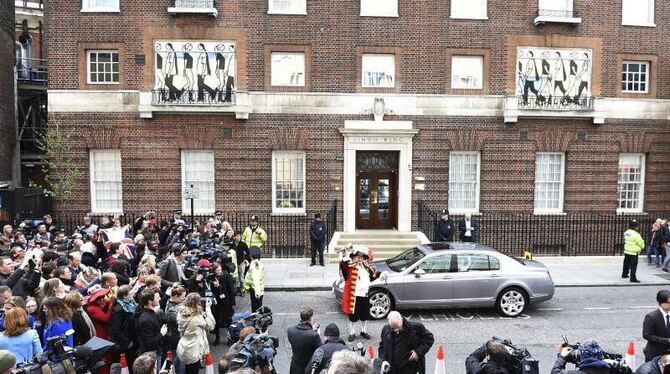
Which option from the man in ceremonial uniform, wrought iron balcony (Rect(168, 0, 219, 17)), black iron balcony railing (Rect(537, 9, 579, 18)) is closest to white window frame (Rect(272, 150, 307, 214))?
wrought iron balcony (Rect(168, 0, 219, 17))

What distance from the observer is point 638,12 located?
1958 centimetres

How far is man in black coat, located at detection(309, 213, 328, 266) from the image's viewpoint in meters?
16.5

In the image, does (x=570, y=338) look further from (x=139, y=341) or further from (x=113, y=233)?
(x=113, y=233)

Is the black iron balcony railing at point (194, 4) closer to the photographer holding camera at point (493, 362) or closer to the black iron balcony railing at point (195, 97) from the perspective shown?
the black iron balcony railing at point (195, 97)

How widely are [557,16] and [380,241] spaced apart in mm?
10671

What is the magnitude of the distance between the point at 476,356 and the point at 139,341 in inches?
164

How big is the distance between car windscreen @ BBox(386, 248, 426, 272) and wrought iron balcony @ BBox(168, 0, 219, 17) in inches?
437

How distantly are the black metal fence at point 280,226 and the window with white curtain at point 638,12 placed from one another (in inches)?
→ 528

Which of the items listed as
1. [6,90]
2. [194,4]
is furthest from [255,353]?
[6,90]

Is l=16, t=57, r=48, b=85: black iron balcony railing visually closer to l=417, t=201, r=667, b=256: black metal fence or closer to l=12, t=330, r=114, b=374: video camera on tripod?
l=417, t=201, r=667, b=256: black metal fence

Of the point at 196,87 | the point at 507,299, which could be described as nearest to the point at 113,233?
the point at 196,87

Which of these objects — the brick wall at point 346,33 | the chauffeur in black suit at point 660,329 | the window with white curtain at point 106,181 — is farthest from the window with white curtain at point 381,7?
the chauffeur in black suit at point 660,329

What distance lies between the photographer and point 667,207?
19859 millimetres

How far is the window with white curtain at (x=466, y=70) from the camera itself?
61.9 ft
